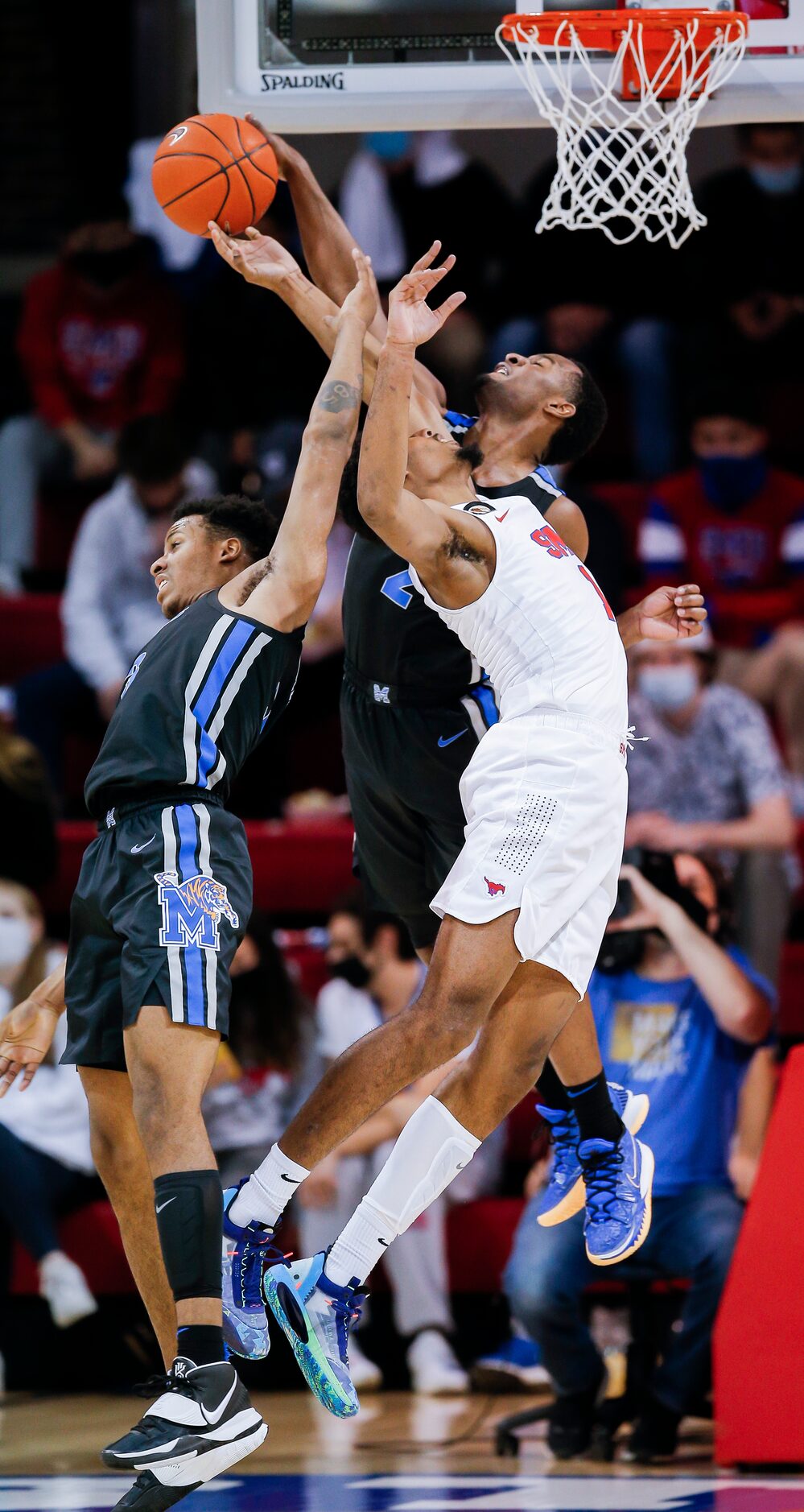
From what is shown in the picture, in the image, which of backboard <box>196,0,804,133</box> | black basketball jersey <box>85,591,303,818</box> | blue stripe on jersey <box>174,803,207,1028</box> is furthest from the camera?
backboard <box>196,0,804,133</box>

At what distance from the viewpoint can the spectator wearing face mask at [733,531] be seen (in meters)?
10.3

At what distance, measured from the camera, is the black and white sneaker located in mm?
4727

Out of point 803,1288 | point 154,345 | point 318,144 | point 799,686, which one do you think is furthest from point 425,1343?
point 318,144

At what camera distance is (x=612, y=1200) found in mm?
5742

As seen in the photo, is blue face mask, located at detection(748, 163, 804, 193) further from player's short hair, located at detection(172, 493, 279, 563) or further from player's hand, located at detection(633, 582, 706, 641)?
player's short hair, located at detection(172, 493, 279, 563)

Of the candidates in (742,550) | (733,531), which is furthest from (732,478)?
(742,550)

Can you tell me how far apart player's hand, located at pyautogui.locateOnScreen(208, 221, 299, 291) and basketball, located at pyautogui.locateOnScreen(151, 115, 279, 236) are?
0.06 metres

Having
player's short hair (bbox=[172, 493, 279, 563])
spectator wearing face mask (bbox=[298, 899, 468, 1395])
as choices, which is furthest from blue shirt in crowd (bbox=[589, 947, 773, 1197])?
player's short hair (bbox=[172, 493, 279, 563])

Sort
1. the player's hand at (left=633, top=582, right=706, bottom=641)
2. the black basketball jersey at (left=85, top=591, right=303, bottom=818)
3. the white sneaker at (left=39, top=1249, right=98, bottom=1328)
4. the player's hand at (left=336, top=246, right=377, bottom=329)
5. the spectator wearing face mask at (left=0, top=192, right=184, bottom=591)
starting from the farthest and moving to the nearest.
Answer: the spectator wearing face mask at (left=0, top=192, right=184, bottom=591)
the white sneaker at (left=39, top=1249, right=98, bottom=1328)
the player's hand at (left=633, top=582, right=706, bottom=641)
the player's hand at (left=336, top=246, right=377, bottom=329)
the black basketball jersey at (left=85, top=591, right=303, bottom=818)

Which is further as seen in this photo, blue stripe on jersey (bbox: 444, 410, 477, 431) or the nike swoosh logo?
blue stripe on jersey (bbox: 444, 410, 477, 431)

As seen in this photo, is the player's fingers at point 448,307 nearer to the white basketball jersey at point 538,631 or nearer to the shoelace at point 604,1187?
the white basketball jersey at point 538,631

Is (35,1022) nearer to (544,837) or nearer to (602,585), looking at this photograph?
(544,837)

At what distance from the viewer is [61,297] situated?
11508mm

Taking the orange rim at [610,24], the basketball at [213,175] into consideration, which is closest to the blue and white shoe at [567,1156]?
the basketball at [213,175]
